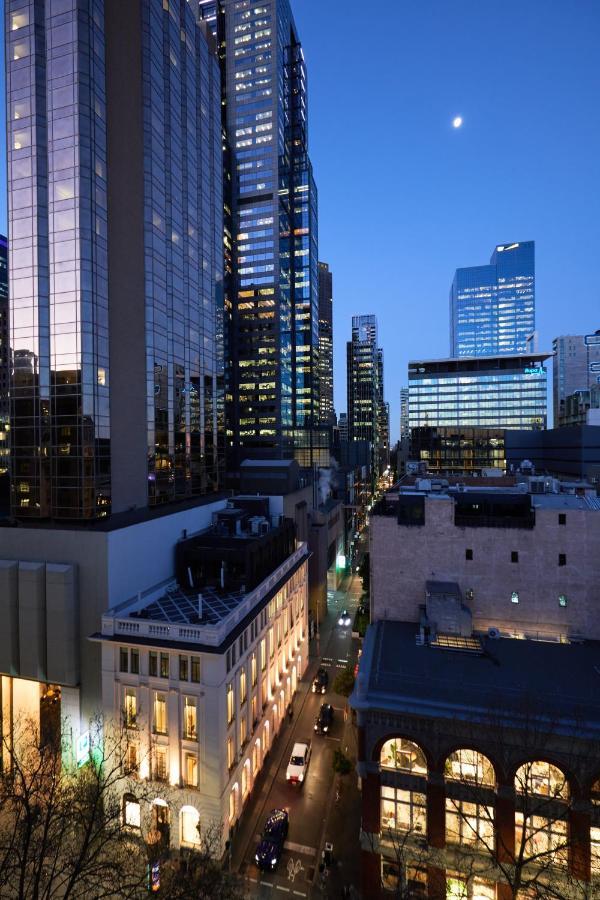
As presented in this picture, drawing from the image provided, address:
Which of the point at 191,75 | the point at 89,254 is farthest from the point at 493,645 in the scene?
the point at 191,75

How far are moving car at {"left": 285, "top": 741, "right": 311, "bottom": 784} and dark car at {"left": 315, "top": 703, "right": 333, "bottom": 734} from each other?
2.88 metres

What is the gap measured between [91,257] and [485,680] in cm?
4934

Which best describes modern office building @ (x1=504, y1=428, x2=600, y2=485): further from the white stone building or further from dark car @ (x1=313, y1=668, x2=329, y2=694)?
the white stone building

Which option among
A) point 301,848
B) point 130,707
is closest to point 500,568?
point 301,848

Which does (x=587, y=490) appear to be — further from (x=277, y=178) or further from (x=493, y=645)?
(x=277, y=178)

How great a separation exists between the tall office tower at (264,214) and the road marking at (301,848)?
114 metres

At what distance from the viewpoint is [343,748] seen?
130 feet

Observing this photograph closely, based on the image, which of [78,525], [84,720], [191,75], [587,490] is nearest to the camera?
[84,720]

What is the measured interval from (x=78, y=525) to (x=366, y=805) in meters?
32.2

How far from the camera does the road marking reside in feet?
97.1

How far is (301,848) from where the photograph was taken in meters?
30.0

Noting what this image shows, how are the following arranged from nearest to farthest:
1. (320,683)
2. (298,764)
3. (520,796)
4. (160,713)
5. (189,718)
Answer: (520,796) < (189,718) < (160,713) < (298,764) < (320,683)

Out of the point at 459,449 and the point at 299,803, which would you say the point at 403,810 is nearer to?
the point at 299,803

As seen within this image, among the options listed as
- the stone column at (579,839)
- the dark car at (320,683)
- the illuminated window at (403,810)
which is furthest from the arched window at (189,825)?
the stone column at (579,839)
